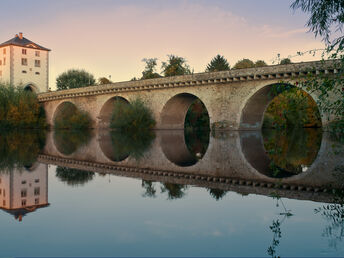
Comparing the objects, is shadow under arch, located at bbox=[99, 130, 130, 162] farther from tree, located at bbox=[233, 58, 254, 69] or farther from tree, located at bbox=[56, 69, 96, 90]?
tree, located at bbox=[233, 58, 254, 69]

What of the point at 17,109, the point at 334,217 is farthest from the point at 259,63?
the point at 334,217

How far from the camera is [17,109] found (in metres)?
35.5

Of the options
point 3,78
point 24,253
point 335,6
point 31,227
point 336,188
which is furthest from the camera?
point 3,78

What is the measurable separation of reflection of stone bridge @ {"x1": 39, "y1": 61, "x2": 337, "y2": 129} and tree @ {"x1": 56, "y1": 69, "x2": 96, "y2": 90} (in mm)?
21974

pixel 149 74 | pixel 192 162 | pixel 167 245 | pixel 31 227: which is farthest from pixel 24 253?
pixel 149 74

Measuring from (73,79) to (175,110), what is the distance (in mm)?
31197

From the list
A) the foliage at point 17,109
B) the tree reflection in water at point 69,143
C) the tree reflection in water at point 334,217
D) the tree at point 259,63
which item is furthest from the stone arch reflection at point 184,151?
the tree at point 259,63

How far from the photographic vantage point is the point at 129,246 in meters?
2.98

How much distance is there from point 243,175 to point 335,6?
3.74 meters

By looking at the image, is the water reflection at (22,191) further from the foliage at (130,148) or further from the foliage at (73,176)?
the foliage at (130,148)

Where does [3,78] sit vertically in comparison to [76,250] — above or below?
above

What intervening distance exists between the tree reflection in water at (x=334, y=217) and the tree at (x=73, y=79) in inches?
2252

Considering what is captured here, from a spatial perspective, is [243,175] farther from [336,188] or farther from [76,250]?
[76,250]

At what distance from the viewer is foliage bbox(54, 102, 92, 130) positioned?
119ft
